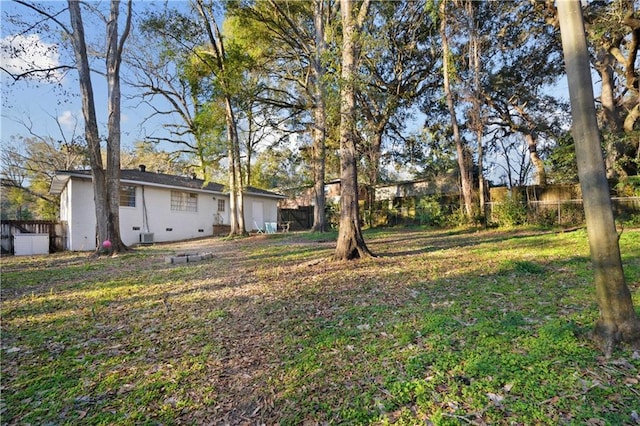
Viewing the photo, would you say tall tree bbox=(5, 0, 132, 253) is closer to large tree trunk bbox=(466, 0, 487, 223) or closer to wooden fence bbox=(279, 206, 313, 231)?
large tree trunk bbox=(466, 0, 487, 223)

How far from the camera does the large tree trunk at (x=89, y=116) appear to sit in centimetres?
913

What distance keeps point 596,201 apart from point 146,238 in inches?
614

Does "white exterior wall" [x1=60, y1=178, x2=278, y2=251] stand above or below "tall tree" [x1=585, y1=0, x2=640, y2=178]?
below

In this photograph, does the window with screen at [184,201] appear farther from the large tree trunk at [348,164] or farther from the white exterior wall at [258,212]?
the large tree trunk at [348,164]

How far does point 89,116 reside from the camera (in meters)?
9.26

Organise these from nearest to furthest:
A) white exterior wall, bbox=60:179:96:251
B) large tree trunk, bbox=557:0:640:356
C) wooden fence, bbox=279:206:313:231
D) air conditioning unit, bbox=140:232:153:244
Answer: large tree trunk, bbox=557:0:640:356 → white exterior wall, bbox=60:179:96:251 → air conditioning unit, bbox=140:232:153:244 → wooden fence, bbox=279:206:313:231

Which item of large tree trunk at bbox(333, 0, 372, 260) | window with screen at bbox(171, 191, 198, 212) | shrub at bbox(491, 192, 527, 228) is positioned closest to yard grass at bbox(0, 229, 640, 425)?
large tree trunk at bbox(333, 0, 372, 260)

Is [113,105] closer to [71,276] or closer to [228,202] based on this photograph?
[71,276]

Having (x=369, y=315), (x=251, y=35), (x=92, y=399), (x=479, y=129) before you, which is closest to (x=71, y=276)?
Answer: (x=92, y=399)

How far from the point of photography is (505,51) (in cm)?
1508

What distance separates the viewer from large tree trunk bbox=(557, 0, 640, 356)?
241cm

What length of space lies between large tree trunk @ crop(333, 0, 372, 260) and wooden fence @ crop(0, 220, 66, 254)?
12.4m

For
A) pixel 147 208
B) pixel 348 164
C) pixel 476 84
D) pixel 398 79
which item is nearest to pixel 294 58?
pixel 398 79

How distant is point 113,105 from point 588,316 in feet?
41.0
